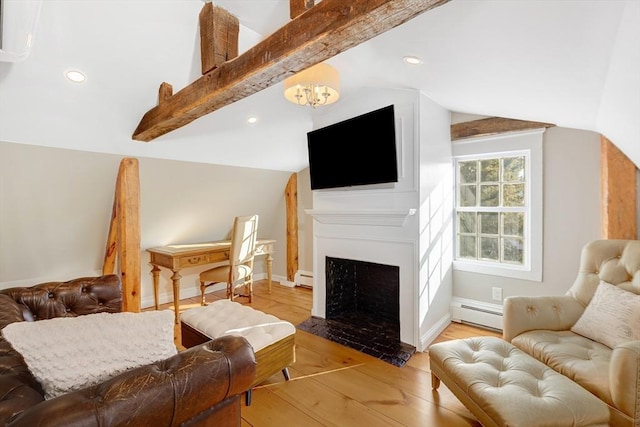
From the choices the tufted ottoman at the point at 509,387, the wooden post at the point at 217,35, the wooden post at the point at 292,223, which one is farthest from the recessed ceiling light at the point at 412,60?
the wooden post at the point at 292,223

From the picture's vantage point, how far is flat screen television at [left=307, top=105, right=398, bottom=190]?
2627 millimetres

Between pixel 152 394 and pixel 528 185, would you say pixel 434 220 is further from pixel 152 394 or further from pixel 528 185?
pixel 152 394

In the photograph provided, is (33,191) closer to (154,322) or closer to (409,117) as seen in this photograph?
(154,322)

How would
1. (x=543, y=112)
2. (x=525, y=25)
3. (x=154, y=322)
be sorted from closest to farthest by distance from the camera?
1. (x=154, y=322)
2. (x=525, y=25)
3. (x=543, y=112)

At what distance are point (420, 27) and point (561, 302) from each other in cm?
204

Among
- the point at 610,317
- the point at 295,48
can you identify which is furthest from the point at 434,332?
the point at 295,48

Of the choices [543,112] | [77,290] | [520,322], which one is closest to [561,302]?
[520,322]

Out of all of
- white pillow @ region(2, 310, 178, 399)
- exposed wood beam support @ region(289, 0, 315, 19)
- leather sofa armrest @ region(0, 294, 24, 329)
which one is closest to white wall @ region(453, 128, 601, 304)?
exposed wood beam support @ region(289, 0, 315, 19)

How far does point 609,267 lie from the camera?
6.67ft

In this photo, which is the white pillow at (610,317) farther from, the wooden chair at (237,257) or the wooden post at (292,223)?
the wooden post at (292,223)

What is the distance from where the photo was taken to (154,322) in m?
1.12

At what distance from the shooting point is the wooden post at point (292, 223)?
4816mm

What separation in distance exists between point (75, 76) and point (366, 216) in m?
2.52

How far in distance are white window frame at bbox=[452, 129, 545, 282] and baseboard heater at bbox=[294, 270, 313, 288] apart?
2.46m
